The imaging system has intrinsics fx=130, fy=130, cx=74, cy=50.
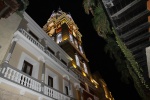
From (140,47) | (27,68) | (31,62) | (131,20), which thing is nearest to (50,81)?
(31,62)

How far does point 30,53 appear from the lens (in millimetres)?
13133

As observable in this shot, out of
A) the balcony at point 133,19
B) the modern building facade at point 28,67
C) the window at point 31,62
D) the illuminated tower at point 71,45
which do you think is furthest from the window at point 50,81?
the balcony at point 133,19

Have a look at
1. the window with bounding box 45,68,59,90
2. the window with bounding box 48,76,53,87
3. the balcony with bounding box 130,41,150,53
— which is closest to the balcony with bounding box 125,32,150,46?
the balcony with bounding box 130,41,150,53

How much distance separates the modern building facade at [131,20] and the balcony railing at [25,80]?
7.57 meters

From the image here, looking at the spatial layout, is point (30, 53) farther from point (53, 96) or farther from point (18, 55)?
point (53, 96)

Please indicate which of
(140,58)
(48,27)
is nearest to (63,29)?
(48,27)

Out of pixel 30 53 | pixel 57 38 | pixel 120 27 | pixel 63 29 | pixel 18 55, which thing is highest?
pixel 63 29

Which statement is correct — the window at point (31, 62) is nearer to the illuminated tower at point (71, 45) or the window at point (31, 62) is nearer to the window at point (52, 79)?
the window at point (52, 79)

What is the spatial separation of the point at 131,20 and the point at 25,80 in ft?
28.4

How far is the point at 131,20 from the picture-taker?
4102 mm

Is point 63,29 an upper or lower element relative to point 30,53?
upper

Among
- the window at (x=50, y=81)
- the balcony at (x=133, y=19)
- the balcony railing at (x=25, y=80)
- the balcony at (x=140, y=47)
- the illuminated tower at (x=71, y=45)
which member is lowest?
the balcony at (x=140, y=47)

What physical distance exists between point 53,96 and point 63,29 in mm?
23938

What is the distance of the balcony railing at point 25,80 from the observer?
8.77m
